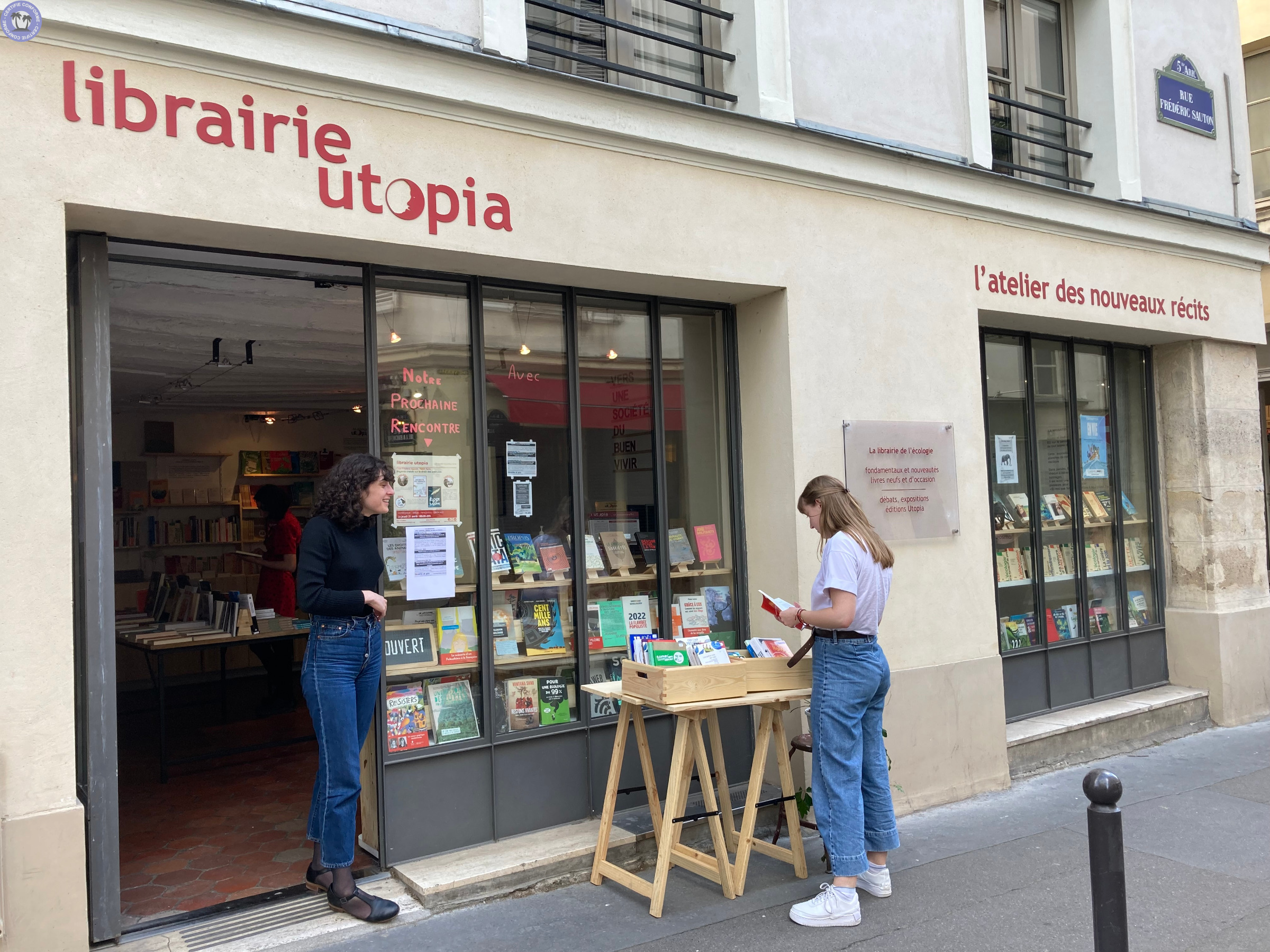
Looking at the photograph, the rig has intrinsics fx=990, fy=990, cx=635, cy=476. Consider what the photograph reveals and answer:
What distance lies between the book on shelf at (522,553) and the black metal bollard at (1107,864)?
3244 millimetres

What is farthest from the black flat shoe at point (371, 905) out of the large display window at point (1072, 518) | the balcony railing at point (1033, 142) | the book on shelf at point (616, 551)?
the balcony railing at point (1033, 142)

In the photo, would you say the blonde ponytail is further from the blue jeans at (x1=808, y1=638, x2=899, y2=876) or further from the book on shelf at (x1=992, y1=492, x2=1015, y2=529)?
the book on shelf at (x1=992, y1=492, x2=1015, y2=529)

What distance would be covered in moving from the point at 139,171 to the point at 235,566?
8.82 metres

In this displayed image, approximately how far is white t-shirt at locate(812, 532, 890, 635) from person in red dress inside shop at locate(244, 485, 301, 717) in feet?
18.3

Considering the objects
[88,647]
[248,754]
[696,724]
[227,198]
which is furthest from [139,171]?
[248,754]

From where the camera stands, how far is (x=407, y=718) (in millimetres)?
5051

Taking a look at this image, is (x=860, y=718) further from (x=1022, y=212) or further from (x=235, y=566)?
(x=235, y=566)

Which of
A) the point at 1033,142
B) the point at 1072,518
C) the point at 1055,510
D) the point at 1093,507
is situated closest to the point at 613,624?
the point at 1055,510

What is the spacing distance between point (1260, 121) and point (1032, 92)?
216 inches

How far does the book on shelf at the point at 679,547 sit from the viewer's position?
6051 millimetres

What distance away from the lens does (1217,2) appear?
347 inches

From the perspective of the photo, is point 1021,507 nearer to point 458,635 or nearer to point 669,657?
point 669,657

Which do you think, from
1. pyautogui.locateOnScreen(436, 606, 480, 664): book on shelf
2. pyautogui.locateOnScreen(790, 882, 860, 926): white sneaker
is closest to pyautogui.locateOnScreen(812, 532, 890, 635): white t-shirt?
pyautogui.locateOnScreen(790, 882, 860, 926): white sneaker

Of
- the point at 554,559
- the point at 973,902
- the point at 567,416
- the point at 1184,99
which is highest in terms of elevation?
the point at 1184,99
